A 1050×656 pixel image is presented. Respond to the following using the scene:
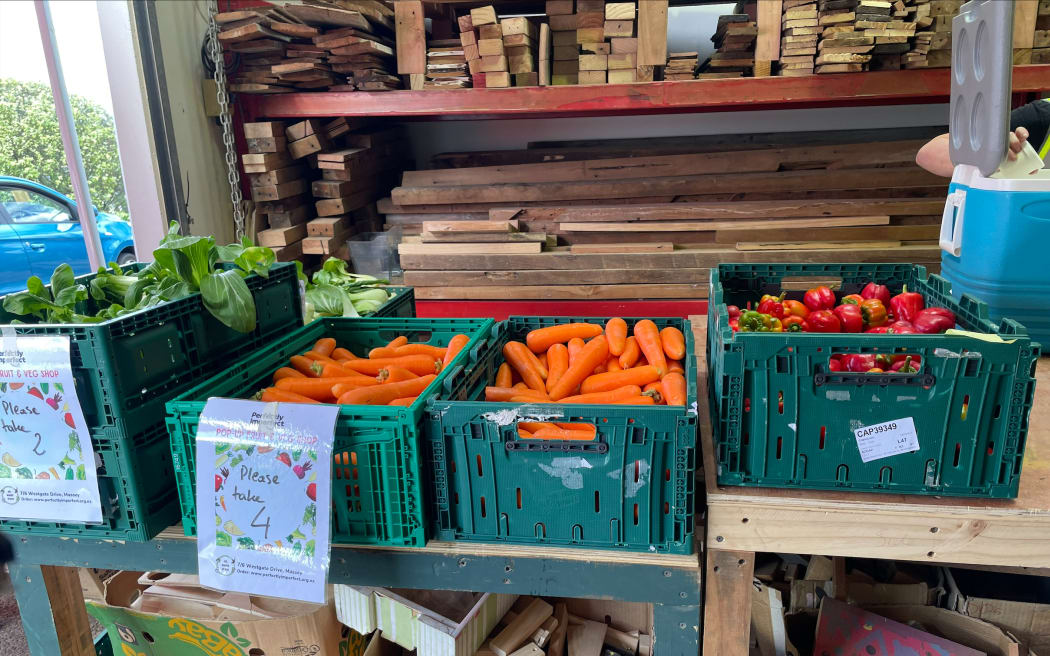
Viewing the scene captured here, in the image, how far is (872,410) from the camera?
1.21 metres

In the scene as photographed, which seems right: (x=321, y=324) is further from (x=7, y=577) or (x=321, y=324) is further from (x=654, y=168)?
→ (x=654, y=168)

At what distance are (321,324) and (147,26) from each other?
2152mm

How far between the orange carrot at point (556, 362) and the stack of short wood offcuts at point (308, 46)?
2293mm

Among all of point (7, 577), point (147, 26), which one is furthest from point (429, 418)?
point (147, 26)

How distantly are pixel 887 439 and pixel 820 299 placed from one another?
587 mm

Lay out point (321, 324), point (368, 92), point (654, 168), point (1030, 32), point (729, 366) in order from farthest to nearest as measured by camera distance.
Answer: point (654, 168) < point (368, 92) < point (1030, 32) < point (321, 324) < point (729, 366)

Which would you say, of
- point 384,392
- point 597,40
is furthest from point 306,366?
point 597,40

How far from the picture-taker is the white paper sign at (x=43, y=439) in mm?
1282

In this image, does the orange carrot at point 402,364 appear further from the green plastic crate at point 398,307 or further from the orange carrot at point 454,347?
the green plastic crate at point 398,307

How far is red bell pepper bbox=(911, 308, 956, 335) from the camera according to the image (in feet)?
4.67

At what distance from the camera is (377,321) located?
6.31ft

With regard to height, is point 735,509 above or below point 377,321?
below

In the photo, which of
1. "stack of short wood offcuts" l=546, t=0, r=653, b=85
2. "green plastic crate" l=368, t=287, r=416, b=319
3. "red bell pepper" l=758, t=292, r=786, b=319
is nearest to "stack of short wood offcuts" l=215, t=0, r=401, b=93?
"stack of short wood offcuts" l=546, t=0, r=653, b=85

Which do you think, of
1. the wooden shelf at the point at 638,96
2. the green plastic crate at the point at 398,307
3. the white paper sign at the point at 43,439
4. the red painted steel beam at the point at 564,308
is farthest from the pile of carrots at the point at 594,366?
the wooden shelf at the point at 638,96
